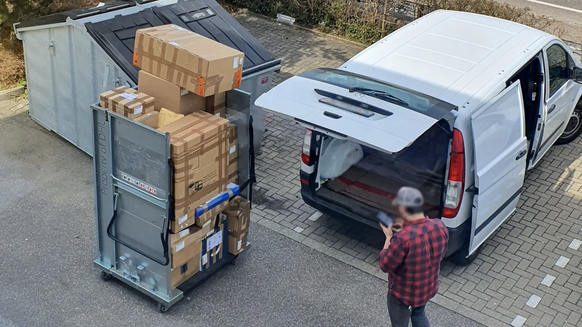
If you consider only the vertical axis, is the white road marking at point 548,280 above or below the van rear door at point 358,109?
below

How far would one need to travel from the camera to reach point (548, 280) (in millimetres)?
6523

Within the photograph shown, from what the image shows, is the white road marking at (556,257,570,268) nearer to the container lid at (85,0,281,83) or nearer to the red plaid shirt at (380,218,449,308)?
the red plaid shirt at (380,218,449,308)

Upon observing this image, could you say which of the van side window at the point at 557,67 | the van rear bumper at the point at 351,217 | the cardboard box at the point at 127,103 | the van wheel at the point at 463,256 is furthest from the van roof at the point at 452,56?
the cardboard box at the point at 127,103

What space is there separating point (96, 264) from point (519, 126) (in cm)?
414

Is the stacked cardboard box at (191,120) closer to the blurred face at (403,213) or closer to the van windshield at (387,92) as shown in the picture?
the van windshield at (387,92)

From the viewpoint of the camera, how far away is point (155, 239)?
18.4 feet

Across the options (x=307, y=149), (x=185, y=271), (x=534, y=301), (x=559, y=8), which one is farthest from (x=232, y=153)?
(x=559, y=8)

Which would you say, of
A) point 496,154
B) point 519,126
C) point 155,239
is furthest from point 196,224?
point 519,126

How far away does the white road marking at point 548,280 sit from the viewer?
647 centimetres

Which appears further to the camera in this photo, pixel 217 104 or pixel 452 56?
pixel 452 56

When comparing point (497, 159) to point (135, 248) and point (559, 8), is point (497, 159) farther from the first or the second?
point (559, 8)

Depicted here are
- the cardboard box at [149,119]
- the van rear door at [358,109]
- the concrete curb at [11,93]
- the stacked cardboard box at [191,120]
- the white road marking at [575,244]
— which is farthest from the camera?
the concrete curb at [11,93]

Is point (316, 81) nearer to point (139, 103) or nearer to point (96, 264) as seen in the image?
point (139, 103)

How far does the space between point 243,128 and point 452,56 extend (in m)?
2.24
